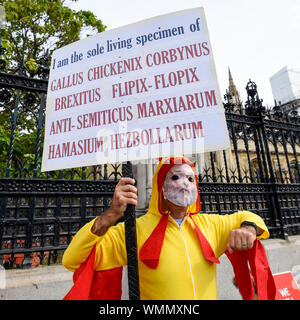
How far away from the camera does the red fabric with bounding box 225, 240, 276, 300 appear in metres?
1.63

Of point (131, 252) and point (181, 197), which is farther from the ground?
point (181, 197)

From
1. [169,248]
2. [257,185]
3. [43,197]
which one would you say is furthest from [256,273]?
[257,185]

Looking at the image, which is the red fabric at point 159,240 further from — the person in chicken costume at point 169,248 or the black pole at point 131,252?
the black pole at point 131,252

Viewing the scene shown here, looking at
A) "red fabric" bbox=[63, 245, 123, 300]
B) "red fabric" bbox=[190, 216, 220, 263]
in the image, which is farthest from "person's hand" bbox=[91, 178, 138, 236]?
"red fabric" bbox=[190, 216, 220, 263]

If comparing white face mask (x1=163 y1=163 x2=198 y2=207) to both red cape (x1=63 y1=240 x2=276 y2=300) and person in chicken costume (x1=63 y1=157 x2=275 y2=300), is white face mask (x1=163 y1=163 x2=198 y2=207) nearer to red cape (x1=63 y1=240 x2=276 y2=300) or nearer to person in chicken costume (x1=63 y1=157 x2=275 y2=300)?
person in chicken costume (x1=63 y1=157 x2=275 y2=300)

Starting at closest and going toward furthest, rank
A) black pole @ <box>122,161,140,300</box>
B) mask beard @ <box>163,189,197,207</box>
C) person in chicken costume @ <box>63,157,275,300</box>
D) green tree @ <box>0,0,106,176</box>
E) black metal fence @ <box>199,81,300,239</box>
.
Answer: black pole @ <box>122,161,140,300</box> < person in chicken costume @ <box>63,157,275,300</box> < mask beard @ <box>163,189,197,207</box> < black metal fence @ <box>199,81,300,239</box> < green tree @ <box>0,0,106,176</box>

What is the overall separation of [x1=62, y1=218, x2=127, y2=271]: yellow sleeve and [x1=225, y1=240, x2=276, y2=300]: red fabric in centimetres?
104

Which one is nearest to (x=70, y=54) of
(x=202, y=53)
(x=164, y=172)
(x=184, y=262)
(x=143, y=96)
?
(x=143, y=96)

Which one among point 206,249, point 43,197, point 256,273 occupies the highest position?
point 43,197

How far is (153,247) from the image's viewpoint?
5.24 ft

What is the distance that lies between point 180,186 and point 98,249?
0.83 metres

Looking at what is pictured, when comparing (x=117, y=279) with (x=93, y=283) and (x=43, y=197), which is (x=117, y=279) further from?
(x=43, y=197)

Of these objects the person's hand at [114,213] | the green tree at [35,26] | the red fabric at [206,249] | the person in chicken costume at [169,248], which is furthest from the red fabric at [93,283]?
the green tree at [35,26]

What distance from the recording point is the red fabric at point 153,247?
1.55 metres
